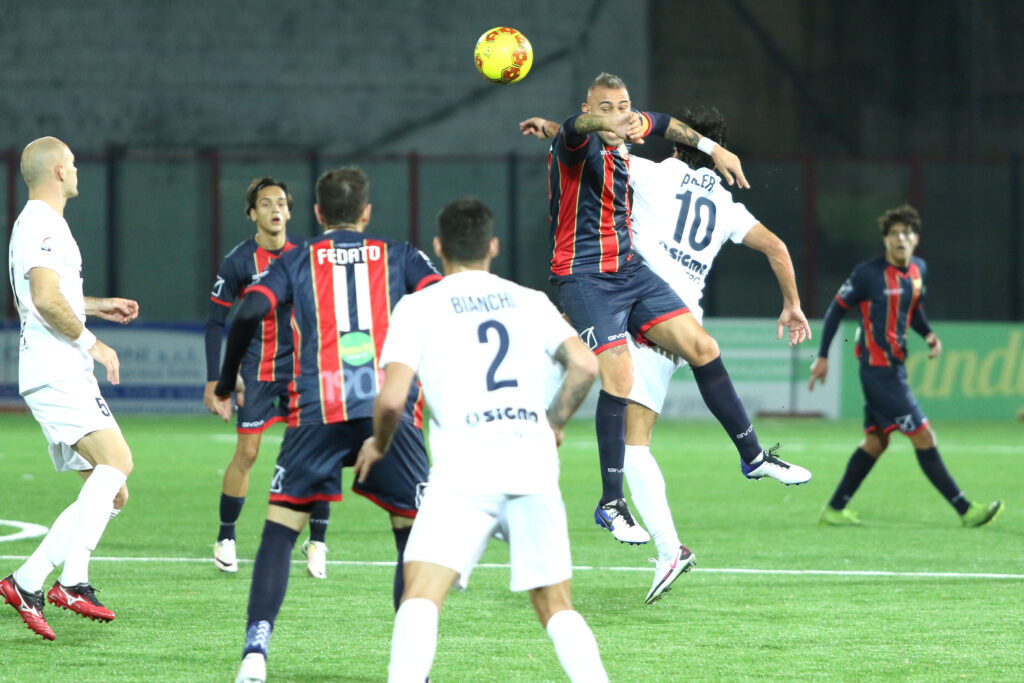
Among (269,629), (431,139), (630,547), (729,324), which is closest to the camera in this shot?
(269,629)

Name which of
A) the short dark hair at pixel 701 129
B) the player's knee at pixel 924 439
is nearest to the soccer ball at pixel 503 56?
the short dark hair at pixel 701 129

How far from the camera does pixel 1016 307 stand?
2112 cm

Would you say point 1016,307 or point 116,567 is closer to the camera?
point 116,567

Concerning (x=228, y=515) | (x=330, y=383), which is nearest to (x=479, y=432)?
(x=330, y=383)

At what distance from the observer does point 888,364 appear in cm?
1047

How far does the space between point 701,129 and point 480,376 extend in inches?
140

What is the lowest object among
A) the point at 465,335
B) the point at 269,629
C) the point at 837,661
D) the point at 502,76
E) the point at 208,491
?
the point at 208,491

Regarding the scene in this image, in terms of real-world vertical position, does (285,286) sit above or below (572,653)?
above

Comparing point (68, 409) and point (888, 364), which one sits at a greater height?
point (68, 409)

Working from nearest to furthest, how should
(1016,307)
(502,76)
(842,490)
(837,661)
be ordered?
1. (837,661)
2. (502,76)
3. (842,490)
4. (1016,307)

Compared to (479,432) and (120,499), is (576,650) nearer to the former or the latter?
(479,432)

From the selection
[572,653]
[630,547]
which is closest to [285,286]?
[572,653]

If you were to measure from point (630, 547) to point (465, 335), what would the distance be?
5.11 meters

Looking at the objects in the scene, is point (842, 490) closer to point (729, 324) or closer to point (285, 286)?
point (285, 286)
